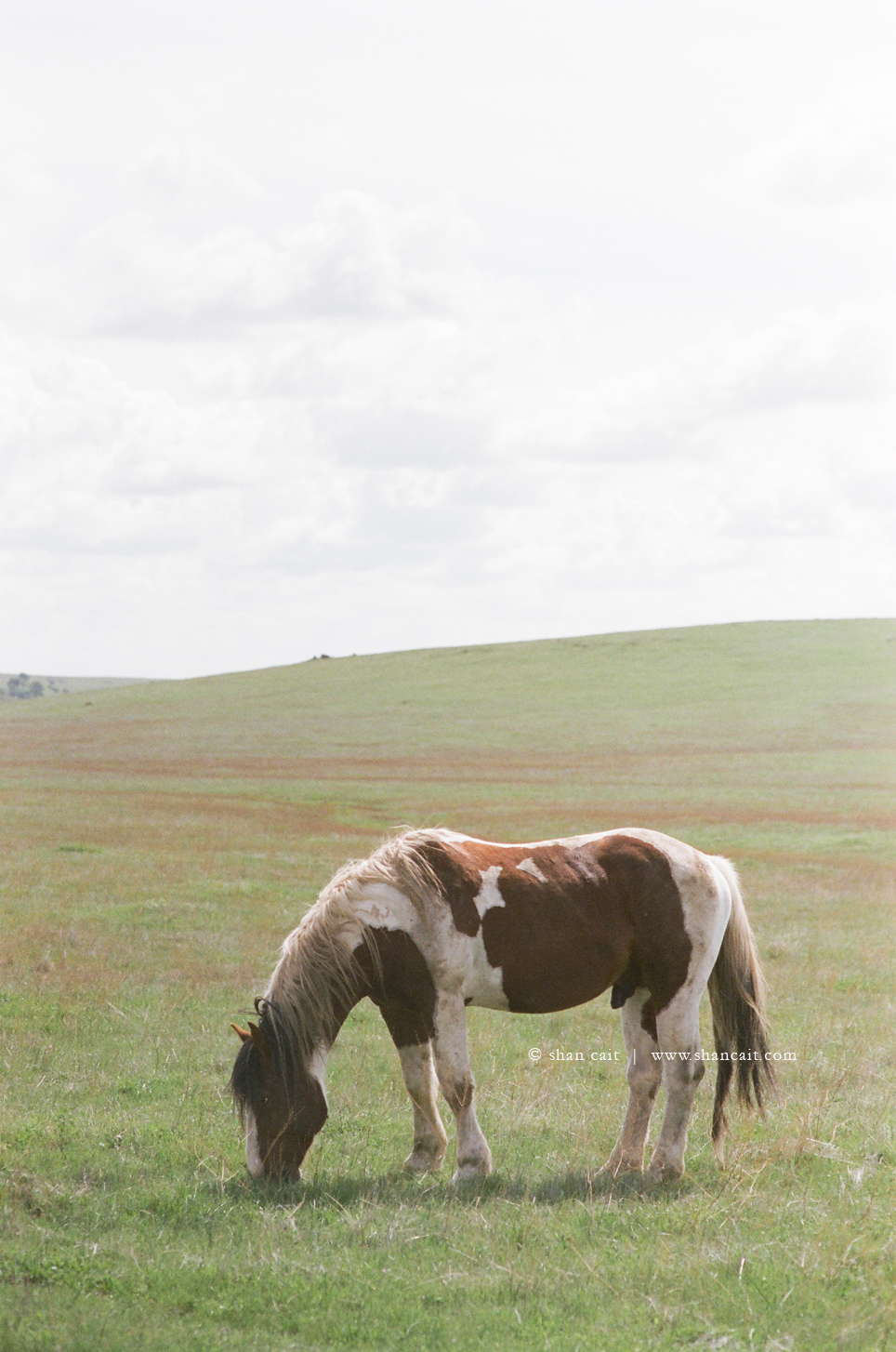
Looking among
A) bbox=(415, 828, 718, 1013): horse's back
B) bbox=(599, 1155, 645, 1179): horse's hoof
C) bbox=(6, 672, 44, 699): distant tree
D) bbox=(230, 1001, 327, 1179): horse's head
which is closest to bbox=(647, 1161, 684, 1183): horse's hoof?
bbox=(599, 1155, 645, 1179): horse's hoof

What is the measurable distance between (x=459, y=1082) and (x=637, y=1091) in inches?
47.7

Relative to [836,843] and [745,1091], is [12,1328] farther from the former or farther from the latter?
[836,843]

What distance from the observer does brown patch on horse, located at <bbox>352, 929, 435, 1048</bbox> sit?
685 cm

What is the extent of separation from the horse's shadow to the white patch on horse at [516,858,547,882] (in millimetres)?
1754

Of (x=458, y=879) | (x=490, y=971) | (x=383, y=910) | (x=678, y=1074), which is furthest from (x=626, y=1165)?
(x=383, y=910)

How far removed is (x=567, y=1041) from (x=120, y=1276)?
6494 millimetres

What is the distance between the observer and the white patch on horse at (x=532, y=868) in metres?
7.18

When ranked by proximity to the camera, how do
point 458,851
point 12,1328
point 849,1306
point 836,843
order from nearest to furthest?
1. point 12,1328
2. point 849,1306
3. point 458,851
4. point 836,843

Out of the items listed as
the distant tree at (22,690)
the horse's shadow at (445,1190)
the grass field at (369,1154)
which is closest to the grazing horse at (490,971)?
the horse's shadow at (445,1190)

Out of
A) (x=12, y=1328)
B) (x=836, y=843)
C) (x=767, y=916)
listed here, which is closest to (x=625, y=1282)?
(x=12, y=1328)

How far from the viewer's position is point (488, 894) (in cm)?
702

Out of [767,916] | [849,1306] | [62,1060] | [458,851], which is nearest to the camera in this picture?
[849,1306]

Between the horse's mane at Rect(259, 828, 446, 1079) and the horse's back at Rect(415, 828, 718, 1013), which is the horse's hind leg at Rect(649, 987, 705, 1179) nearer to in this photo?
the horse's back at Rect(415, 828, 718, 1013)

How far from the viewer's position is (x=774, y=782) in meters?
41.6
